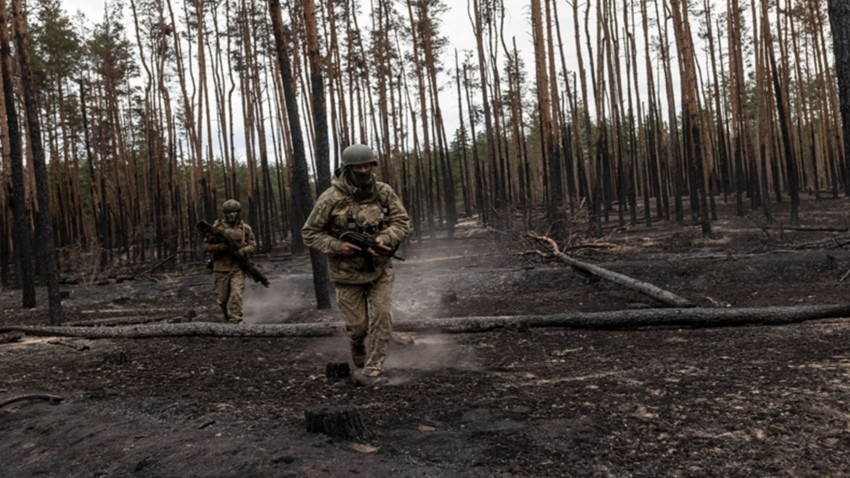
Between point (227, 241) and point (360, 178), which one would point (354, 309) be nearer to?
point (360, 178)

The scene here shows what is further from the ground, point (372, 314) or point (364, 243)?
point (364, 243)

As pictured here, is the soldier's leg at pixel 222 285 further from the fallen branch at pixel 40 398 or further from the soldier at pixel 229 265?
the fallen branch at pixel 40 398

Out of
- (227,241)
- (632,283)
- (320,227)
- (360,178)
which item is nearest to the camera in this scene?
(360,178)

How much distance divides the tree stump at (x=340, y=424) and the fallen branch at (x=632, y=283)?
501cm

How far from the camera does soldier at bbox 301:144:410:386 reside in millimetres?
4305

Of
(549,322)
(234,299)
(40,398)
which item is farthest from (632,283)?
(40,398)

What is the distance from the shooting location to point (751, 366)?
167 inches

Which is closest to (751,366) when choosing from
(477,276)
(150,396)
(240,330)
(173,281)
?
(150,396)

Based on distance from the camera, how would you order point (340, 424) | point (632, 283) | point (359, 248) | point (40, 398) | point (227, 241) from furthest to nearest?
point (632, 283)
point (227, 241)
point (359, 248)
point (40, 398)
point (340, 424)

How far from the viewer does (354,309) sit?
14.7 ft

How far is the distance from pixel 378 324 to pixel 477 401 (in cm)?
103

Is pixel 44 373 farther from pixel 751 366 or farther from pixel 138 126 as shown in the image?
pixel 138 126

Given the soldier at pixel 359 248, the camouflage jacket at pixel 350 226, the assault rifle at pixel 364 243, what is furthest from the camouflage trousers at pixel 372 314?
the assault rifle at pixel 364 243

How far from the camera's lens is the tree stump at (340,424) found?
2.89m
